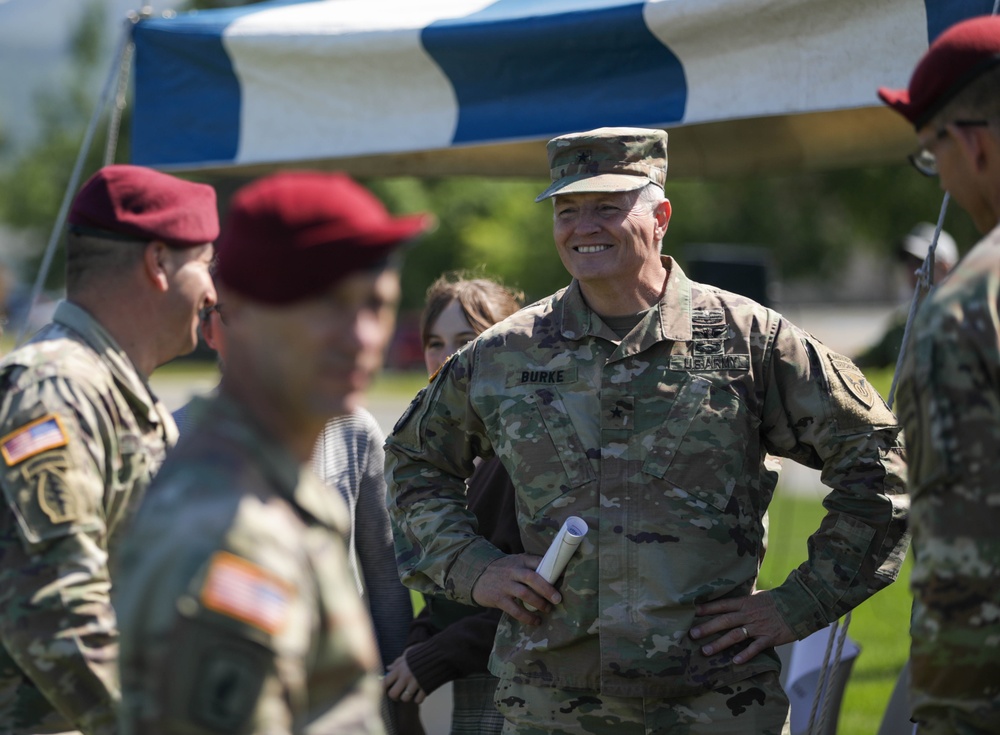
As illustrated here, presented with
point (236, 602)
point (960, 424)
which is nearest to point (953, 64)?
point (960, 424)

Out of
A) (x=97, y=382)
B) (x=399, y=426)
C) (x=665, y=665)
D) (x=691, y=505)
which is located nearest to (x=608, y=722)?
(x=665, y=665)

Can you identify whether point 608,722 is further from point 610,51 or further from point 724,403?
point 610,51

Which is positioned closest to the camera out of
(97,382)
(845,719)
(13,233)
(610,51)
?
→ (97,382)

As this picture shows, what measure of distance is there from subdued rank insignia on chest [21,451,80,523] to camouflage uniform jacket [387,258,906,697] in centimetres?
119

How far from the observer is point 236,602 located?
1551 mm

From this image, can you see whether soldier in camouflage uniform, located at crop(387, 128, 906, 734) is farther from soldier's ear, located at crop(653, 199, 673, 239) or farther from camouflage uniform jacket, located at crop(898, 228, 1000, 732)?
camouflage uniform jacket, located at crop(898, 228, 1000, 732)

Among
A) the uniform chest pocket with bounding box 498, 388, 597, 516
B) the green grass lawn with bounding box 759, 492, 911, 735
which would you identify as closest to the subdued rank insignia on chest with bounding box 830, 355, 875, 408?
the uniform chest pocket with bounding box 498, 388, 597, 516

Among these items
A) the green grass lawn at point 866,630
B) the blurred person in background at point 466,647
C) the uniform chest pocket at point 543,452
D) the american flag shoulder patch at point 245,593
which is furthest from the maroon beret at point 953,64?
the green grass lawn at point 866,630

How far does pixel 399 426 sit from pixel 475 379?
0.95ft

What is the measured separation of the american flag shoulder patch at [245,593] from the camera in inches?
61.0

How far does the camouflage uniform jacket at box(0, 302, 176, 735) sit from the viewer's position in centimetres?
233

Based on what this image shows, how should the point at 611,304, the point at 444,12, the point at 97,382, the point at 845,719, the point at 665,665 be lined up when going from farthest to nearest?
the point at 845,719 < the point at 444,12 < the point at 611,304 < the point at 665,665 < the point at 97,382

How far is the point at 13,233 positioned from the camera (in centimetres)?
4850

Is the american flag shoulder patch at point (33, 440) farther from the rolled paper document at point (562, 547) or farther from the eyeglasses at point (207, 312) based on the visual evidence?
the rolled paper document at point (562, 547)
